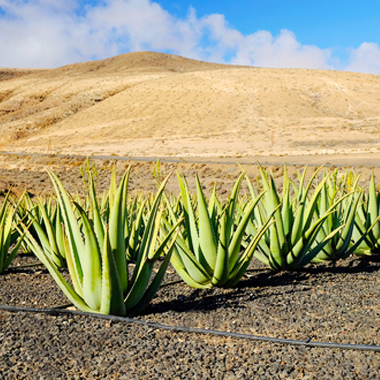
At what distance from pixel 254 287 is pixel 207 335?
102 centimetres

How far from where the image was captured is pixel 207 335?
7.91ft

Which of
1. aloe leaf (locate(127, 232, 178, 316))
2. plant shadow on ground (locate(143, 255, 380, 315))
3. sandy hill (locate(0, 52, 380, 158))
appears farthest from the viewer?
sandy hill (locate(0, 52, 380, 158))

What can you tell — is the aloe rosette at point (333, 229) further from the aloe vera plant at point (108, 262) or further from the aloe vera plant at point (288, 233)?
the aloe vera plant at point (108, 262)

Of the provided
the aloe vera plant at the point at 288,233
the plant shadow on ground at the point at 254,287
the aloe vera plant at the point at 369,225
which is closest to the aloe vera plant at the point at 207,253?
the plant shadow on ground at the point at 254,287

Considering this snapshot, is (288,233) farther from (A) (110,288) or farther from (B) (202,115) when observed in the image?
(B) (202,115)

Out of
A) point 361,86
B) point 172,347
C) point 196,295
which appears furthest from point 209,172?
point 361,86

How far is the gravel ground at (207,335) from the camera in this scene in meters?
2.01

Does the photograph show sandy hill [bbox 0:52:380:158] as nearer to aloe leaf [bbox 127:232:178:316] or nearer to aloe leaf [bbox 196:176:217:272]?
aloe leaf [bbox 196:176:217:272]

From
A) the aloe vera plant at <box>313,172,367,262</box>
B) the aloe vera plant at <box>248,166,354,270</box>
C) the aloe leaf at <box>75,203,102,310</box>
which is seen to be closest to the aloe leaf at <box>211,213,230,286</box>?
the aloe vera plant at <box>248,166,354,270</box>

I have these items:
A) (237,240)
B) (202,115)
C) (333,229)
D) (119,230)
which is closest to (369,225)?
(333,229)

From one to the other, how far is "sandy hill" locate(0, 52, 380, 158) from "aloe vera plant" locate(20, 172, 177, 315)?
55.3 ft

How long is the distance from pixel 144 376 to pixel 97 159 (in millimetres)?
17181

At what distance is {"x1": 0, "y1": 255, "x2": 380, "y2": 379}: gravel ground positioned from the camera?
79.3 inches

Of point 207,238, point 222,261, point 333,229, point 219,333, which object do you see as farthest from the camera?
point 333,229
